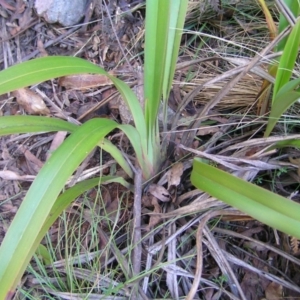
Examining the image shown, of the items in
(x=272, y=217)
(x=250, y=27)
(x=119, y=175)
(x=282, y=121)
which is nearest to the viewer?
(x=272, y=217)

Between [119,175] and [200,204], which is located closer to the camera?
[200,204]

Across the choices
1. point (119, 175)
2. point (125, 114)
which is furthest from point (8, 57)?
point (119, 175)

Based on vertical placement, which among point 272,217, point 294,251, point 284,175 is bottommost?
point 294,251

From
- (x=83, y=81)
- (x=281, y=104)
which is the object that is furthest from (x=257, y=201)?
(x=83, y=81)

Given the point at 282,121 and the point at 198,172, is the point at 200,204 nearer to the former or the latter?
the point at 198,172

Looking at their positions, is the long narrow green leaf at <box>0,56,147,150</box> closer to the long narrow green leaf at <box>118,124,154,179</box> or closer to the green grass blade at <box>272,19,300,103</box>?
the long narrow green leaf at <box>118,124,154,179</box>

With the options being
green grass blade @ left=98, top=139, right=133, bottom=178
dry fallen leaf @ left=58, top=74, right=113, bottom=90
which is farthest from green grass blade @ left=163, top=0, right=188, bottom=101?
dry fallen leaf @ left=58, top=74, right=113, bottom=90
